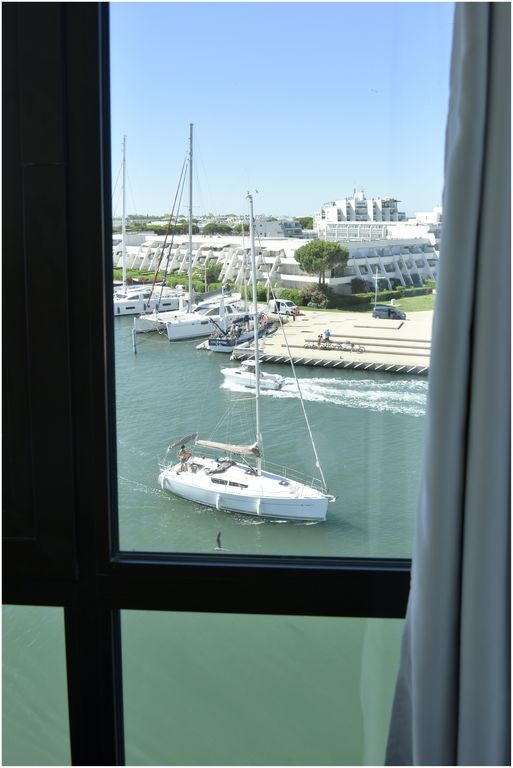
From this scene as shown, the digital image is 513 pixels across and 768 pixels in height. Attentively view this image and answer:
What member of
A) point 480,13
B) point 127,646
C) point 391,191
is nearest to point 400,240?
point 391,191

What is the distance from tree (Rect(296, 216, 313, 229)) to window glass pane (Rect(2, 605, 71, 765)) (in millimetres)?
916

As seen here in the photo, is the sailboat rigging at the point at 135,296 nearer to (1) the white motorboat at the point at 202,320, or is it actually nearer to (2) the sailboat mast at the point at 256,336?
(1) the white motorboat at the point at 202,320

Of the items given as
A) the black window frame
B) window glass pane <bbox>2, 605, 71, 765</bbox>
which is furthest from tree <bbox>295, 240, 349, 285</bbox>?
window glass pane <bbox>2, 605, 71, 765</bbox>

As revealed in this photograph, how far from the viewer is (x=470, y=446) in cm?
99

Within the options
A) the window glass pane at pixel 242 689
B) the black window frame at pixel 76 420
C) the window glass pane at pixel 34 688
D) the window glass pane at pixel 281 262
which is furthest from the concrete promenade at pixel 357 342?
the window glass pane at pixel 34 688

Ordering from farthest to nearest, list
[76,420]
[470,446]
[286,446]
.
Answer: [286,446] < [76,420] < [470,446]

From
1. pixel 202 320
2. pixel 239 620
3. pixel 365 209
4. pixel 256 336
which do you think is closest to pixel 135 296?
pixel 202 320

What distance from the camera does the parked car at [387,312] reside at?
Result: 1.40 m

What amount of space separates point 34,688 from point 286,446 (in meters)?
0.71

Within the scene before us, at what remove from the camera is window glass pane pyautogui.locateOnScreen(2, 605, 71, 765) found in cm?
141

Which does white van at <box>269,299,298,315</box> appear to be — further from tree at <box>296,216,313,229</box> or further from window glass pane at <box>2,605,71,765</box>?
window glass pane at <box>2,605,71,765</box>

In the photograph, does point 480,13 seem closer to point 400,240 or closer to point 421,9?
point 421,9

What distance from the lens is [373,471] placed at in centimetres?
138

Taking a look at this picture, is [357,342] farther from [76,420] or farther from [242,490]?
[76,420]
